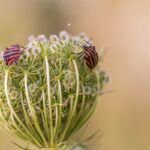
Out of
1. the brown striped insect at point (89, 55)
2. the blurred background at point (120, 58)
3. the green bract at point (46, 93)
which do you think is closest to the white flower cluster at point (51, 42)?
the green bract at point (46, 93)

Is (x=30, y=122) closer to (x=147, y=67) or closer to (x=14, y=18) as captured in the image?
(x=147, y=67)

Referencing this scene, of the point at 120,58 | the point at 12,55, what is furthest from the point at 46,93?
the point at 120,58

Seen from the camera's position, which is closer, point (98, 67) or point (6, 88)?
point (6, 88)

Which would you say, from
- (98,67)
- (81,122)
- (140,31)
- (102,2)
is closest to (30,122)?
(81,122)

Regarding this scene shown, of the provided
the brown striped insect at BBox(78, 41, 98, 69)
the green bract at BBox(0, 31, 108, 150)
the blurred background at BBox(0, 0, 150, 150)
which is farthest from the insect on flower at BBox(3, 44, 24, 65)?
the blurred background at BBox(0, 0, 150, 150)

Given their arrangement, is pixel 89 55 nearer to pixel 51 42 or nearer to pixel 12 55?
pixel 51 42
